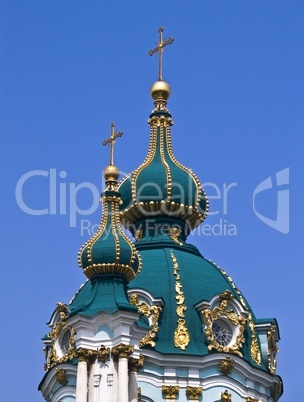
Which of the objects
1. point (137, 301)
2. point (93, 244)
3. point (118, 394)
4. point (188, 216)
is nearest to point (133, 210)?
point (188, 216)

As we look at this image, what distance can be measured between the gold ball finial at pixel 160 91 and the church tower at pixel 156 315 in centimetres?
3

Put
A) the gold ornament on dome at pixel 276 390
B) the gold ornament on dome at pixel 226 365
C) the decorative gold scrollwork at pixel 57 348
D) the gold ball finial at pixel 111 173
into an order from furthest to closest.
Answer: the gold ornament on dome at pixel 276 390 → the gold ornament on dome at pixel 226 365 → the decorative gold scrollwork at pixel 57 348 → the gold ball finial at pixel 111 173

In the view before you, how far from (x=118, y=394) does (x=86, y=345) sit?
139 cm

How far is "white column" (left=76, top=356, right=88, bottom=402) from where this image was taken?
27719 millimetres

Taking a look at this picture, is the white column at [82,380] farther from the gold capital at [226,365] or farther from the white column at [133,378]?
the gold capital at [226,365]

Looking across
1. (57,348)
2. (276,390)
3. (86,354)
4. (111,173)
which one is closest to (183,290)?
(57,348)

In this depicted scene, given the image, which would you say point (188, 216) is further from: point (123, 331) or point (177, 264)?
point (123, 331)

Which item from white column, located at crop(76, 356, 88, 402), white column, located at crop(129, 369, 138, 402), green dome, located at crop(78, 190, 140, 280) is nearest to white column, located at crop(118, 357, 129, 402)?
white column, located at crop(129, 369, 138, 402)

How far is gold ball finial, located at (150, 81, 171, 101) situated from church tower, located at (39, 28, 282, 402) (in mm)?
25

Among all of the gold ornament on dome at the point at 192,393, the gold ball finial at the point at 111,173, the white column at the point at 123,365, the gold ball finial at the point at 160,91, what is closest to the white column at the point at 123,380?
the white column at the point at 123,365

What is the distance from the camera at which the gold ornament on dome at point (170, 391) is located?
3112cm

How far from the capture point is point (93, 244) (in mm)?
29047

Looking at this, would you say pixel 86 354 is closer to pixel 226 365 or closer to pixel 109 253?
pixel 109 253

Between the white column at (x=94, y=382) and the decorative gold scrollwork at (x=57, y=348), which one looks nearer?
the white column at (x=94, y=382)
